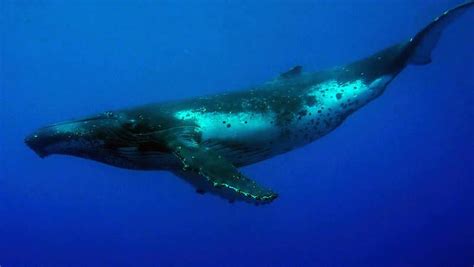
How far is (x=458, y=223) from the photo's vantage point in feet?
96.8

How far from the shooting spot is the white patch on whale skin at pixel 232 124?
→ 6.88 metres

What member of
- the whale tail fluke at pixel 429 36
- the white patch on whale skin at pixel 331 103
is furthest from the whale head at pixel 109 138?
the whale tail fluke at pixel 429 36

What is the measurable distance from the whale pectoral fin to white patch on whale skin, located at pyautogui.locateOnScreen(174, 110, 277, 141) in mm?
749

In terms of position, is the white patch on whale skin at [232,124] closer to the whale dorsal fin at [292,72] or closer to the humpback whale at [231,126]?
the humpback whale at [231,126]

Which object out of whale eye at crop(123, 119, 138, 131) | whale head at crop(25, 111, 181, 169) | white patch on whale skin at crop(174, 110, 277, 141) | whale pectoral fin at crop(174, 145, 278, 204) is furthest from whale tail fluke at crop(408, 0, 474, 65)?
whale eye at crop(123, 119, 138, 131)

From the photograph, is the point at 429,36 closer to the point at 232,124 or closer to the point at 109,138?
Answer: the point at 232,124

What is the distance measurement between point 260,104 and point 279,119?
0.41 m

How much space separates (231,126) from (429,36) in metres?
4.23

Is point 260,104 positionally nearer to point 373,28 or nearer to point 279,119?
point 279,119

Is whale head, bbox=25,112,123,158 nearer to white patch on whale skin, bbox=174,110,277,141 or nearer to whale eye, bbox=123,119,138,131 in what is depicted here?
whale eye, bbox=123,119,138,131

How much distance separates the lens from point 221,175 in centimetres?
556

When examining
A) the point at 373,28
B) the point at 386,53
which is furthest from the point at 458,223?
the point at 386,53

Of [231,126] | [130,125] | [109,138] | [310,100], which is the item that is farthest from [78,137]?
[310,100]

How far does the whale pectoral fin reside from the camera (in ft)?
17.5
